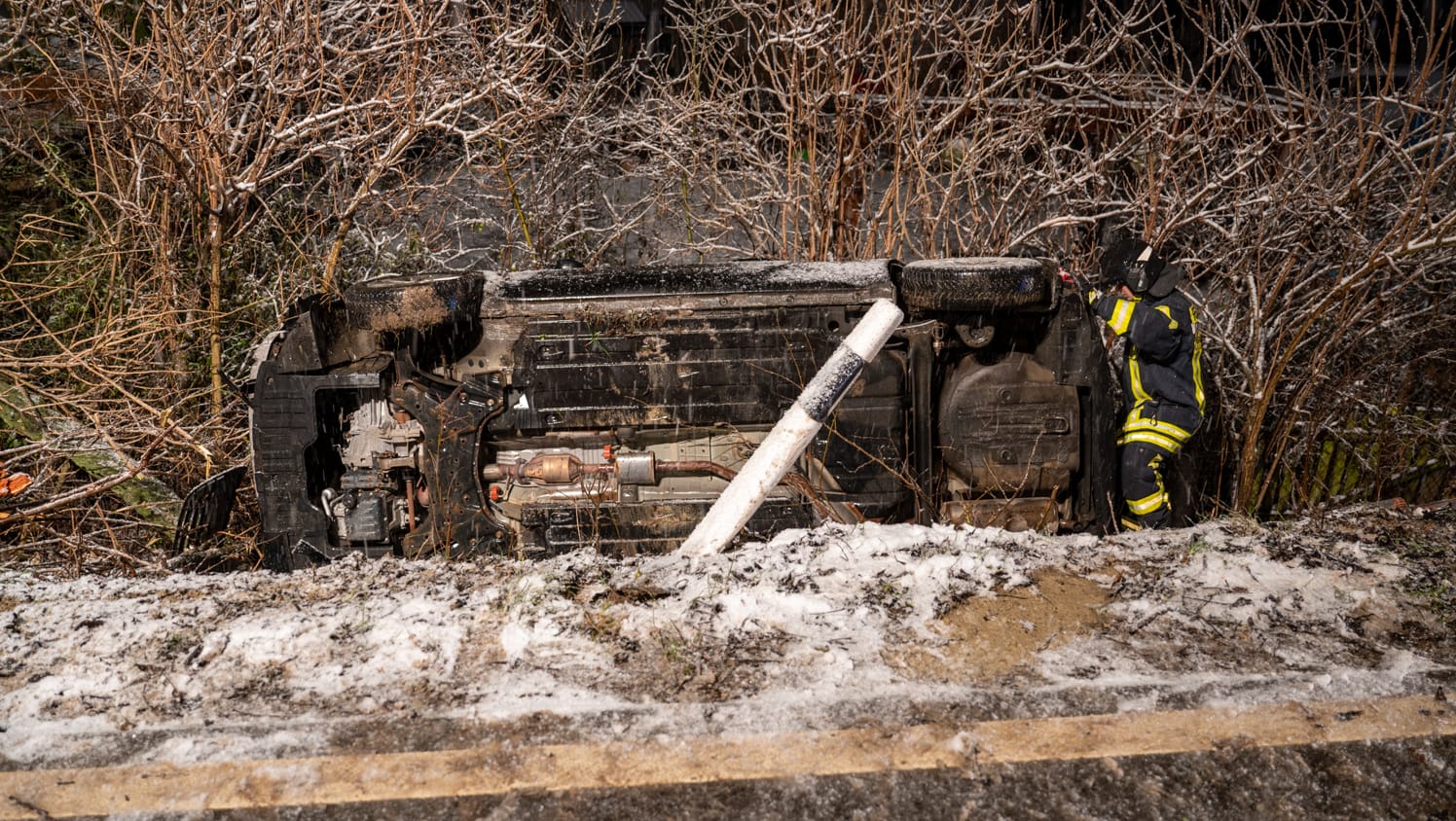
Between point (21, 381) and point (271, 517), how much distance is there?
2.13 metres

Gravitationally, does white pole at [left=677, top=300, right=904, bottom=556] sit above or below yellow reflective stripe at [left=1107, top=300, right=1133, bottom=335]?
below

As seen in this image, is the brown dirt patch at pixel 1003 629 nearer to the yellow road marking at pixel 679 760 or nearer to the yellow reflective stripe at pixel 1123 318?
the yellow road marking at pixel 679 760

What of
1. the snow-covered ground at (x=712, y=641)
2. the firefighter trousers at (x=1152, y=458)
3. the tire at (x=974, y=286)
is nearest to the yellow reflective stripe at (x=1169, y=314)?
the firefighter trousers at (x=1152, y=458)

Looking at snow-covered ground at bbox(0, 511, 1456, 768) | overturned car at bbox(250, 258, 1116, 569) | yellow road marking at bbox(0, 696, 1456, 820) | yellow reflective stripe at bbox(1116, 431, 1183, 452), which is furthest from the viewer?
yellow reflective stripe at bbox(1116, 431, 1183, 452)

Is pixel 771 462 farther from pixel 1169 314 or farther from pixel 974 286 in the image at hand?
pixel 1169 314

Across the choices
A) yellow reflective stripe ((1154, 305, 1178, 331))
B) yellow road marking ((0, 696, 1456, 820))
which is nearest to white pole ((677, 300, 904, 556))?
yellow road marking ((0, 696, 1456, 820))

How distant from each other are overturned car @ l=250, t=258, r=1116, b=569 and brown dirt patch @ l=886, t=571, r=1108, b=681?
1.24 metres

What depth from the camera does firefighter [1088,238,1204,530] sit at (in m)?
5.18

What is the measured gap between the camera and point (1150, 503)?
516 cm

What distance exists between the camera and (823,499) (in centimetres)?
420

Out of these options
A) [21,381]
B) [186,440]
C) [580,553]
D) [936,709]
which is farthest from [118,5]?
[936,709]

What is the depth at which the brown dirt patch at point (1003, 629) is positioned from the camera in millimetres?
2643

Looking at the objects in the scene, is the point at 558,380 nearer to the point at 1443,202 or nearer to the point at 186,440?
the point at 186,440

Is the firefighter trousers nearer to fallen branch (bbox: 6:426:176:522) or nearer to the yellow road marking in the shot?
the yellow road marking
